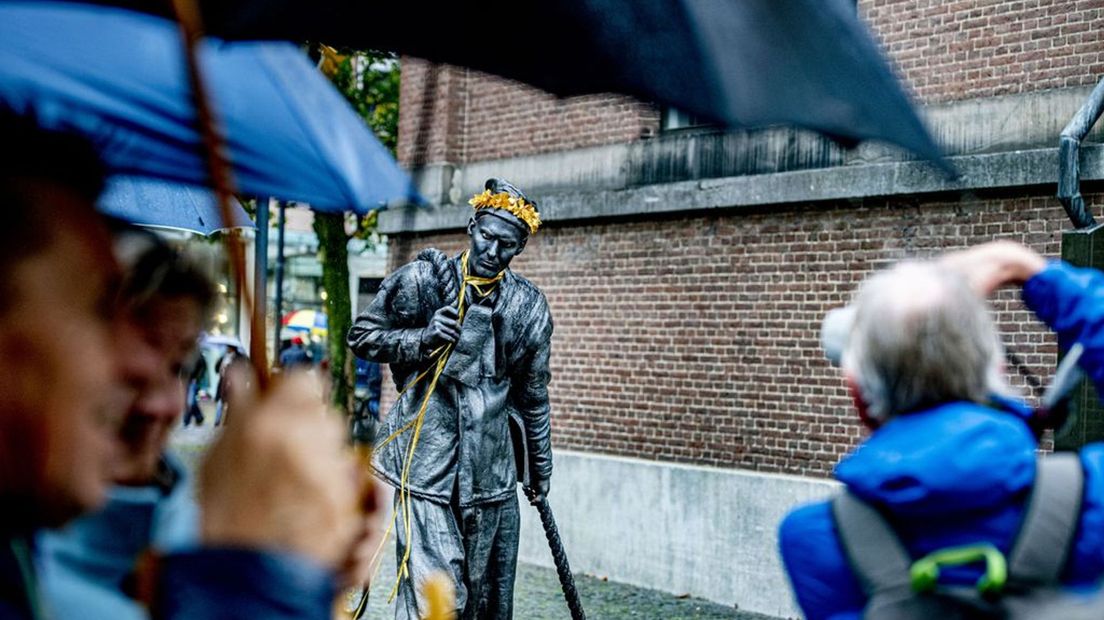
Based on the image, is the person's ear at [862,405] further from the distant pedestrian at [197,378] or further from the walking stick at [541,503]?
the walking stick at [541,503]

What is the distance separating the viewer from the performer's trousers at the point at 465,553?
5.92 meters

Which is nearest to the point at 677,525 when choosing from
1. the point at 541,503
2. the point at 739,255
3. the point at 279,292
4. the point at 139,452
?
the point at 739,255

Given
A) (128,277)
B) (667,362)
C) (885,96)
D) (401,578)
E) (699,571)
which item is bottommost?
(699,571)

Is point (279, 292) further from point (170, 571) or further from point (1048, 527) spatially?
point (170, 571)

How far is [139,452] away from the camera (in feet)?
4.29

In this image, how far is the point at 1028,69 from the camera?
8.41 meters

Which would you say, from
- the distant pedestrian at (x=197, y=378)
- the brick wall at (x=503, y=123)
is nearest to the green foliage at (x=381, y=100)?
the brick wall at (x=503, y=123)

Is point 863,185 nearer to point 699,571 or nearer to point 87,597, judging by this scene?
point 699,571

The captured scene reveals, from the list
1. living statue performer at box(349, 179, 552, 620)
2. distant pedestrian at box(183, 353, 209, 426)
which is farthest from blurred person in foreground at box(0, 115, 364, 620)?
living statue performer at box(349, 179, 552, 620)

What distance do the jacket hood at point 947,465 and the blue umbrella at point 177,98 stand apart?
3.01 ft

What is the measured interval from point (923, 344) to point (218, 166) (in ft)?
4.19

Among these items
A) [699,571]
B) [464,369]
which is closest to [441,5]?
[464,369]

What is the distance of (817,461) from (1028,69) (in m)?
3.03

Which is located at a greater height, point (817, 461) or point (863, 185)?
point (863, 185)
